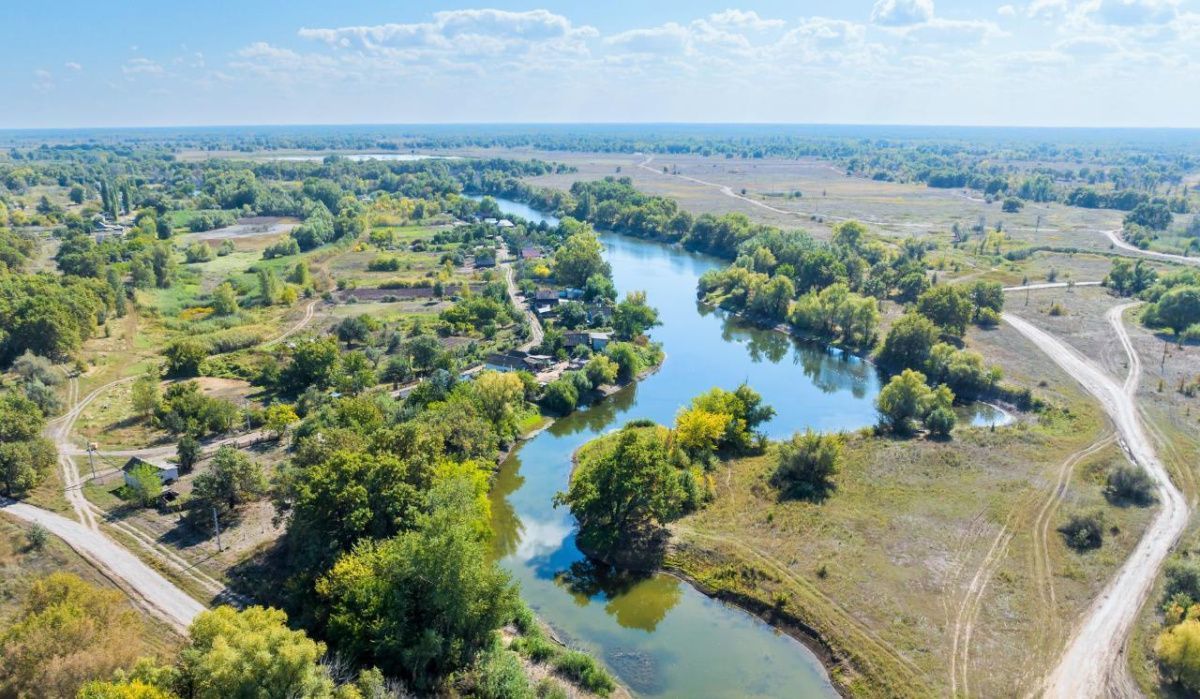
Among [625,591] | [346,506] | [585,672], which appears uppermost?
[346,506]

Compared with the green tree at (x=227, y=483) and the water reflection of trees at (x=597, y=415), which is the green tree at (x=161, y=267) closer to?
the green tree at (x=227, y=483)

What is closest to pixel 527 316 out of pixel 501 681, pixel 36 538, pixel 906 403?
pixel 906 403

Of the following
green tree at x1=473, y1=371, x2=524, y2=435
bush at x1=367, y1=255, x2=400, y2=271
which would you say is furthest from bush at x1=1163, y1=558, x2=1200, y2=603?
bush at x1=367, y1=255, x2=400, y2=271

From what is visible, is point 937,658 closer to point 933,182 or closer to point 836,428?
point 836,428

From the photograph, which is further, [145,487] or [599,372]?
[599,372]

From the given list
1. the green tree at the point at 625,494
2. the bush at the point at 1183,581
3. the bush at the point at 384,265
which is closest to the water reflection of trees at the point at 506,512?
the green tree at the point at 625,494

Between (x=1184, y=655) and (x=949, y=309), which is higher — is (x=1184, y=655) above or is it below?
below

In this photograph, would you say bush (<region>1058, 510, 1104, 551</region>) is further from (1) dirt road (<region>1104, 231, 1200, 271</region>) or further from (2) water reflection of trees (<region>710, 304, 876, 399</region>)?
(1) dirt road (<region>1104, 231, 1200, 271</region>)

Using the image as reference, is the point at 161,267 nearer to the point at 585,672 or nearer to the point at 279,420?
the point at 279,420
